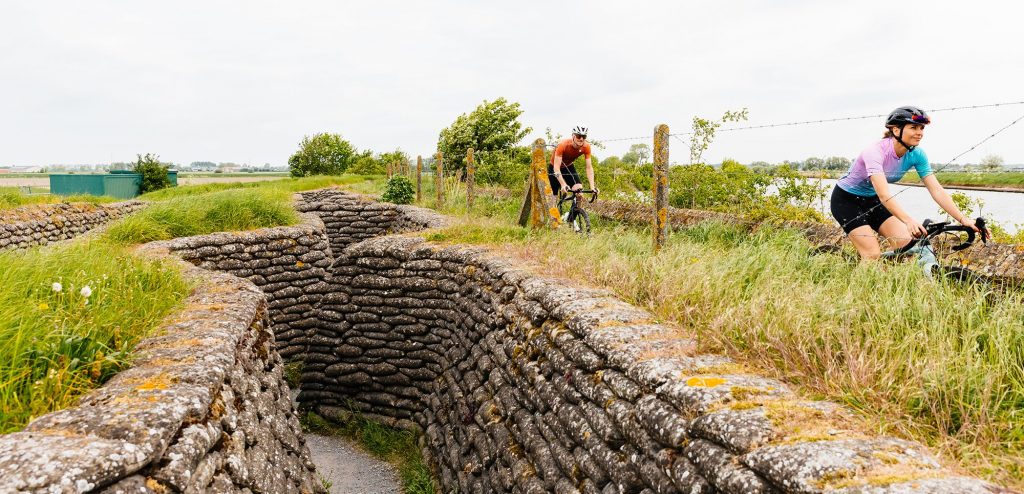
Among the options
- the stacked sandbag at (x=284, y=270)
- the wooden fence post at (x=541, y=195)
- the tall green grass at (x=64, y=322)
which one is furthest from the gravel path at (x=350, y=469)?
the wooden fence post at (x=541, y=195)

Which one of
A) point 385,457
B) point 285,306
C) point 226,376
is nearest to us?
point 226,376

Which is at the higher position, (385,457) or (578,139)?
(578,139)

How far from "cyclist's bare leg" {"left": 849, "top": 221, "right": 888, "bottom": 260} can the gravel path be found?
16.2 feet

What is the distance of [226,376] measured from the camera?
3445 mm

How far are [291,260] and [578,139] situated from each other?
5.11m

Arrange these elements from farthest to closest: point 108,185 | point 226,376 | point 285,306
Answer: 1. point 108,185
2. point 285,306
3. point 226,376

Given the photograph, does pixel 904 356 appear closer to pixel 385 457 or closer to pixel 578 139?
pixel 578 139

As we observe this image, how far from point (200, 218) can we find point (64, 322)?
7688mm

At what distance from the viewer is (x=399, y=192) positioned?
1664cm

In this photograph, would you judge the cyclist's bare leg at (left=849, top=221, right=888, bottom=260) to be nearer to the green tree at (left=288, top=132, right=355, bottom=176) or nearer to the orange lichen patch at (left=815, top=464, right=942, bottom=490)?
the orange lichen patch at (left=815, top=464, right=942, bottom=490)

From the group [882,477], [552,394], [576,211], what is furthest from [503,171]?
[882,477]

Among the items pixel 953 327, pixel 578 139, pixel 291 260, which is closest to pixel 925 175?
pixel 953 327

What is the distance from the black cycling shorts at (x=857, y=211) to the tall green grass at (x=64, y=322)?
4536 millimetres

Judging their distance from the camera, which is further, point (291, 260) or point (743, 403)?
point (291, 260)
